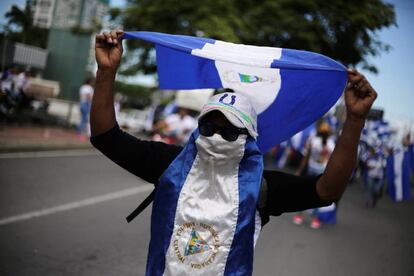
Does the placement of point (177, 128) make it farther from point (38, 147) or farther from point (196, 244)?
point (196, 244)

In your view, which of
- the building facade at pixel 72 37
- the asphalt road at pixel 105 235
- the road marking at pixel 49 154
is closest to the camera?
the asphalt road at pixel 105 235

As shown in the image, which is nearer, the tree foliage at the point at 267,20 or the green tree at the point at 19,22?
the green tree at the point at 19,22

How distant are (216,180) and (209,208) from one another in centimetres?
13

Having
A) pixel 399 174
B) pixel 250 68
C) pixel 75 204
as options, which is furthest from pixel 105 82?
pixel 399 174

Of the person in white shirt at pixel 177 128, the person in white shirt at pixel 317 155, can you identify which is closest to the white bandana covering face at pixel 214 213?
the person in white shirt at pixel 317 155

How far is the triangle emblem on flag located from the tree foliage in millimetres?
14128

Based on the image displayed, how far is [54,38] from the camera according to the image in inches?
770

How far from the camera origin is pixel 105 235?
5.33m

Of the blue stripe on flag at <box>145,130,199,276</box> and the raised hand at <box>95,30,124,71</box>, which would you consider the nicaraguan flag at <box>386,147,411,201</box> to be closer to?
the blue stripe on flag at <box>145,130,199,276</box>

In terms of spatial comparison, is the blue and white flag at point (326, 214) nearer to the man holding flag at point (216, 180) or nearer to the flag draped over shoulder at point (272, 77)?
the flag draped over shoulder at point (272, 77)

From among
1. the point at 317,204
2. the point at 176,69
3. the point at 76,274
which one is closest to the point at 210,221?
the point at 317,204

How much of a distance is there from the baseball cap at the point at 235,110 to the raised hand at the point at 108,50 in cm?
50

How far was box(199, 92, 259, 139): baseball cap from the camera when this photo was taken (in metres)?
1.96

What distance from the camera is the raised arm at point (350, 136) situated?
188 centimetres
